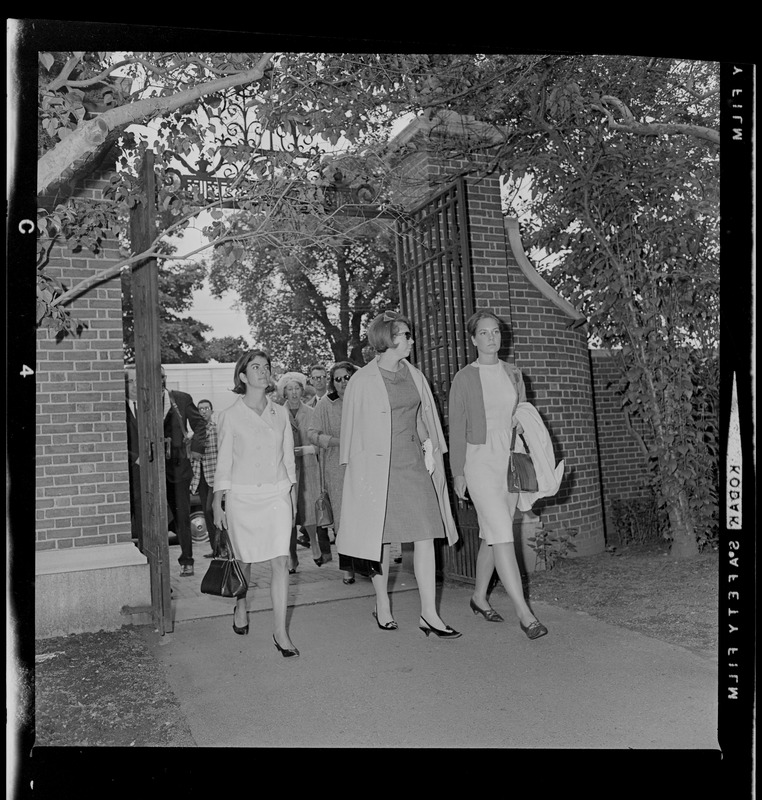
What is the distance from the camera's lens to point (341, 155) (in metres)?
5.93

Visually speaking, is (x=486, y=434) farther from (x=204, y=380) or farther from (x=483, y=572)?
(x=204, y=380)

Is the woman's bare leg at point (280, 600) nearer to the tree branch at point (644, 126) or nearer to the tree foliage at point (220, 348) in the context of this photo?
the tree branch at point (644, 126)

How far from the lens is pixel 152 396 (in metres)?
5.11

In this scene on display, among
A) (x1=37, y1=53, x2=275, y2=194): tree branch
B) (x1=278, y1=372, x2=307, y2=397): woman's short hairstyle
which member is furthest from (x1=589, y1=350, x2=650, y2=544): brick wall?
(x1=37, y1=53, x2=275, y2=194): tree branch

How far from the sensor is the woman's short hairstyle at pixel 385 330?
4996mm

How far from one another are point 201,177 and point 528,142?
3.09 metres

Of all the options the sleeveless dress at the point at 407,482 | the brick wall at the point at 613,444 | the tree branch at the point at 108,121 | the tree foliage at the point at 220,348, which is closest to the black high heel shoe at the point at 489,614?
the sleeveless dress at the point at 407,482

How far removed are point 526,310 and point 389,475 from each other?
305cm

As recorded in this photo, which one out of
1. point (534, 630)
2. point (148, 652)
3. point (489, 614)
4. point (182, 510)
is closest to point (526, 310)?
point (489, 614)

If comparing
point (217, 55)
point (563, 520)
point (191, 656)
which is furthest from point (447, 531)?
point (217, 55)

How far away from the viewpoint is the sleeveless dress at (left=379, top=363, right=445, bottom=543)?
489 centimetres

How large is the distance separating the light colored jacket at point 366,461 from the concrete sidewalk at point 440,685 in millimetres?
629

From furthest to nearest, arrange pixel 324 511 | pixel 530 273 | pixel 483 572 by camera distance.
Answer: pixel 530 273 < pixel 324 511 < pixel 483 572

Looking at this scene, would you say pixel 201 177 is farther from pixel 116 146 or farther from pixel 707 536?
pixel 707 536
